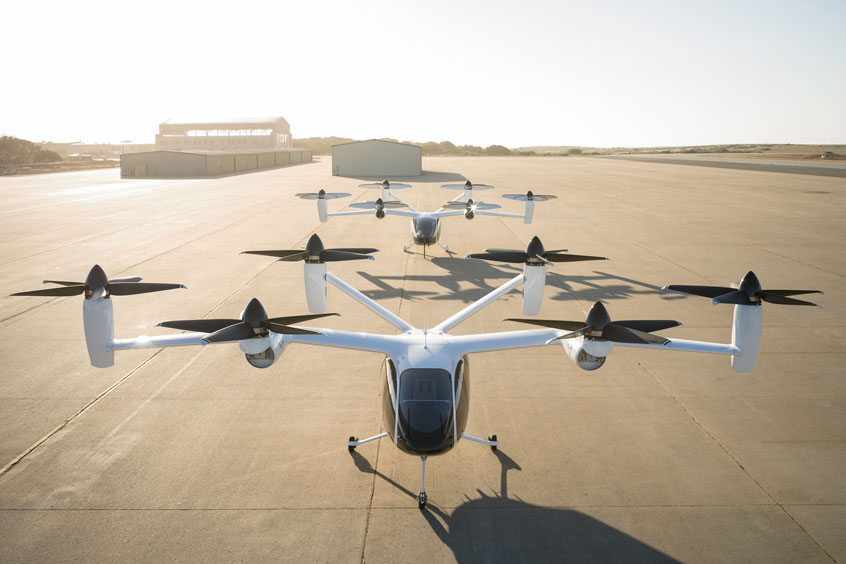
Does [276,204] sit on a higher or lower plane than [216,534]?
higher

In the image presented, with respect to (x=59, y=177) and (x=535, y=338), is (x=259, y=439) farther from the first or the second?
(x=59, y=177)

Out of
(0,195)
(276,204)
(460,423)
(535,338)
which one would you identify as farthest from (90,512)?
(0,195)

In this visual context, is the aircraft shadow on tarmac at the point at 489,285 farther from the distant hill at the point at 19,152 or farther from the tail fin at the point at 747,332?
the distant hill at the point at 19,152

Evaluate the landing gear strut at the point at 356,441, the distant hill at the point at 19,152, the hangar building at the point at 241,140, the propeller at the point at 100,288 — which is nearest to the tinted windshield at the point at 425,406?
the landing gear strut at the point at 356,441

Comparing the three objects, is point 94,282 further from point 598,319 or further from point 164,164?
point 164,164

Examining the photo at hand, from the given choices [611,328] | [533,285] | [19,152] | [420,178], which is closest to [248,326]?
[611,328]
